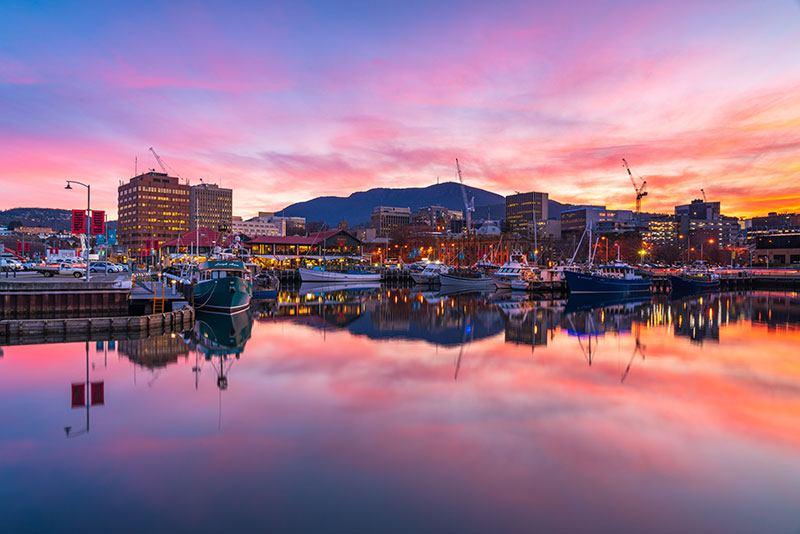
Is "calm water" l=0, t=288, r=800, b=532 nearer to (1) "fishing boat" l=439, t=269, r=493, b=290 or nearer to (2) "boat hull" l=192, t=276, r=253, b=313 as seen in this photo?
(2) "boat hull" l=192, t=276, r=253, b=313

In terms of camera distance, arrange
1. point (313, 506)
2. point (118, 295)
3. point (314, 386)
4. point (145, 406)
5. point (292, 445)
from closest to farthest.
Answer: point (313, 506) < point (292, 445) < point (145, 406) < point (314, 386) < point (118, 295)

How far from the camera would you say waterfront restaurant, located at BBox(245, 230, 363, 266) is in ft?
339

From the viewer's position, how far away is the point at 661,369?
2166cm

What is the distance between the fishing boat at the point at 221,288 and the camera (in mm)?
37875

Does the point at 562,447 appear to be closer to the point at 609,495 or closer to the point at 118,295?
the point at 609,495

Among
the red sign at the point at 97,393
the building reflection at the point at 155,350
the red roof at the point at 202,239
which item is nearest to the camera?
the red sign at the point at 97,393

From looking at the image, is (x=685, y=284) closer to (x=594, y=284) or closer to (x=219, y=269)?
(x=594, y=284)

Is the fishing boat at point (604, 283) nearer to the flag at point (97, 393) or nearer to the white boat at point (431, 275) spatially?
the white boat at point (431, 275)

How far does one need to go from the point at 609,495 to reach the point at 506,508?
7.37 feet

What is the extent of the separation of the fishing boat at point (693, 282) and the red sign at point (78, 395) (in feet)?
260

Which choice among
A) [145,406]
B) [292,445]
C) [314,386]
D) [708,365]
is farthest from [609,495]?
[708,365]

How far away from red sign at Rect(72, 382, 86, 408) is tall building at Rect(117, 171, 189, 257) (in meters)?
188

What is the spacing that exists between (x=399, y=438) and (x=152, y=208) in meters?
207

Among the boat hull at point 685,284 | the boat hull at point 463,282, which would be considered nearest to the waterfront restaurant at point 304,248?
the boat hull at point 463,282
